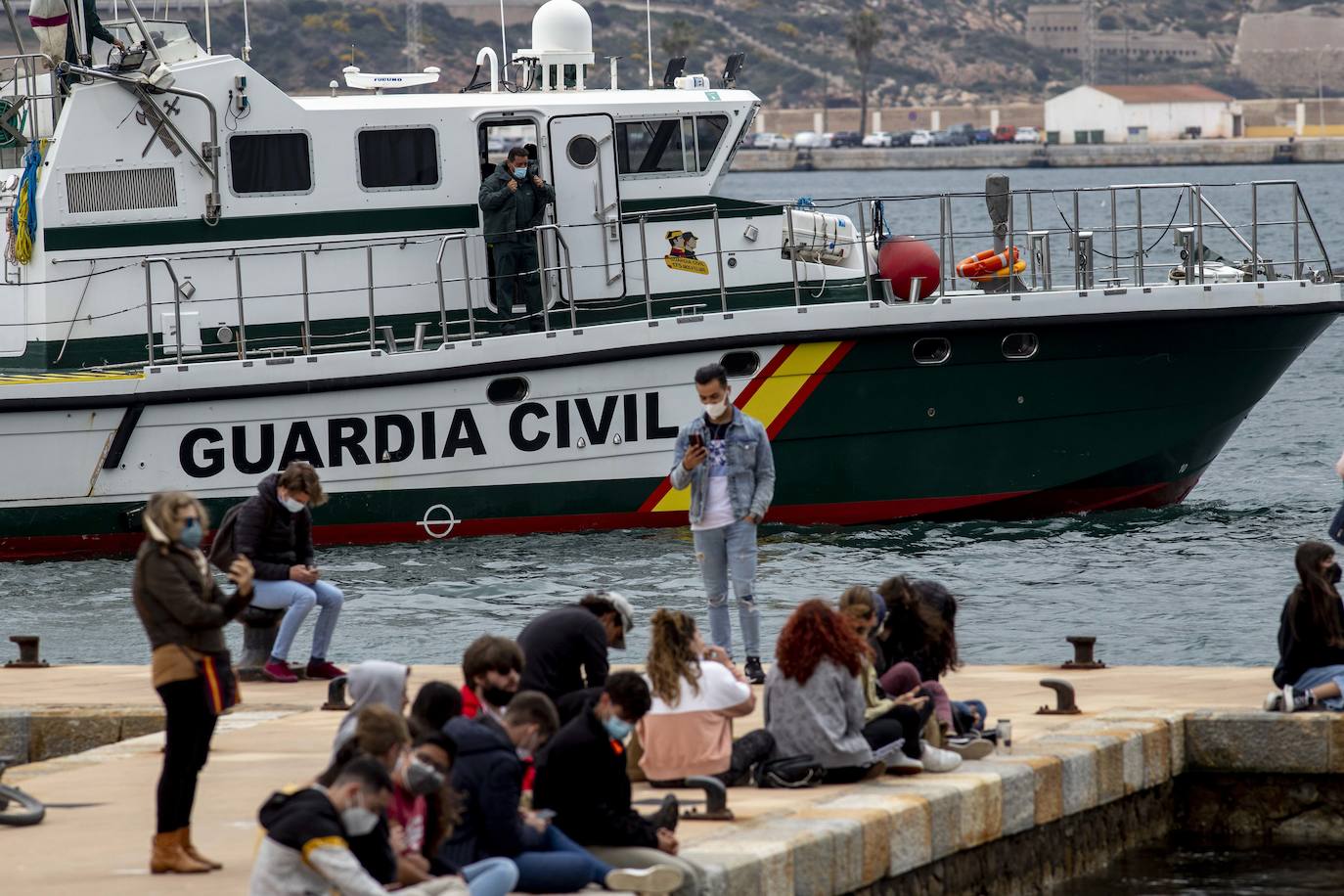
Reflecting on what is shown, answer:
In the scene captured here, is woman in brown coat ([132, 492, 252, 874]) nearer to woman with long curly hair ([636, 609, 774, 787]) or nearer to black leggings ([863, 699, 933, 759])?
woman with long curly hair ([636, 609, 774, 787])

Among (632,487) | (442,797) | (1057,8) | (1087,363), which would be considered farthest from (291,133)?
(1057,8)

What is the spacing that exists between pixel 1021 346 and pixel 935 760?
274 inches

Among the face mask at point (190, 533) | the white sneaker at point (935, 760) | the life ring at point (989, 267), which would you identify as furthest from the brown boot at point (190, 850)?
the life ring at point (989, 267)

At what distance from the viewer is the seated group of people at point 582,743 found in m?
5.31

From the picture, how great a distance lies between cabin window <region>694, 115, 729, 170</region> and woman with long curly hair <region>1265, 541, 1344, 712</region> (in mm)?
7259

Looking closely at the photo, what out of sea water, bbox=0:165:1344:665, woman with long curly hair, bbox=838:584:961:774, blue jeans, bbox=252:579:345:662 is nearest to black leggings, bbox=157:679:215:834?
woman with long curly hair, bbox=838:584:961:774

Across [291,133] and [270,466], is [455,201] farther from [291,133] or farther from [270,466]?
[270,466]

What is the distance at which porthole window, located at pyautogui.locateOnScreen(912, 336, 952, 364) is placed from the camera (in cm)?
1396

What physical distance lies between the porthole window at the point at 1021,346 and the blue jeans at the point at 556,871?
340 inches

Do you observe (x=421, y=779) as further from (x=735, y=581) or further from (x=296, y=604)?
(x=735, y=581)

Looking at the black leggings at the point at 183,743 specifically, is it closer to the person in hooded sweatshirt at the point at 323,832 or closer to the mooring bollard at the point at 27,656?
the person in hooded sweatshirt at the point at 323,832

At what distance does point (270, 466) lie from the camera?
13.8 metres

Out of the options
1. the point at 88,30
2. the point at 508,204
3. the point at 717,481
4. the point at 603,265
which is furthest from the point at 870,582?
the point at 88,30

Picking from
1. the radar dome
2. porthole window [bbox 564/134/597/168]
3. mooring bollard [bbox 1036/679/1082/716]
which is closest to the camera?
mooring bollard [bbox 1036/679/1082/716]
